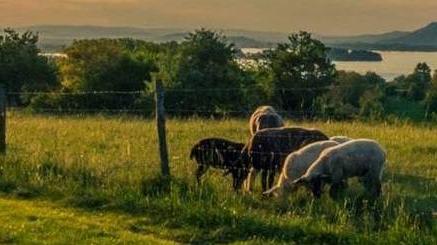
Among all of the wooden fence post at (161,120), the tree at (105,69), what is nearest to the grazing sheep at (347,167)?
the wooden fence post at (161,120)

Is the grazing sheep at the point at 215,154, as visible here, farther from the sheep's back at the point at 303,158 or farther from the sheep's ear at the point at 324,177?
the sheep's ear at the point at 324,177

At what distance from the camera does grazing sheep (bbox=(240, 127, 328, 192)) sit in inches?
582

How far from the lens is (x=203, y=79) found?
150 ft

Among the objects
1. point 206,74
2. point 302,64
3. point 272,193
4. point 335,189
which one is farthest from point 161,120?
point 302,64

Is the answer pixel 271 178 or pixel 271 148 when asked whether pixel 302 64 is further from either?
pixel 271 178

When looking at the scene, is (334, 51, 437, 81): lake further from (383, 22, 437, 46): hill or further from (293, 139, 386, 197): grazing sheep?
(293, 139, 386, 197): grazing sheep

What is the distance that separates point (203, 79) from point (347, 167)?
107 ft

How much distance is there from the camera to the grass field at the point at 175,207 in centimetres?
1091

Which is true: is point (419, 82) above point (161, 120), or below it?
below

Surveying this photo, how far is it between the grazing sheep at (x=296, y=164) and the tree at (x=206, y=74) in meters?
28.2

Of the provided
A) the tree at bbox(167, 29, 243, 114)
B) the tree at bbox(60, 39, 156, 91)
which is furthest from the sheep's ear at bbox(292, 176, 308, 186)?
the tree at bbox(60, 39, 156, 91)

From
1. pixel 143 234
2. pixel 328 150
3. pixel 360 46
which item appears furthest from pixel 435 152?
pixel 360 46

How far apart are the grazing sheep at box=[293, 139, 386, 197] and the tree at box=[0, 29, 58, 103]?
45.6 metres

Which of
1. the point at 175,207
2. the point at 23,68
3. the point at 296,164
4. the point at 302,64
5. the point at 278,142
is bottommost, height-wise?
the point at 23,68
